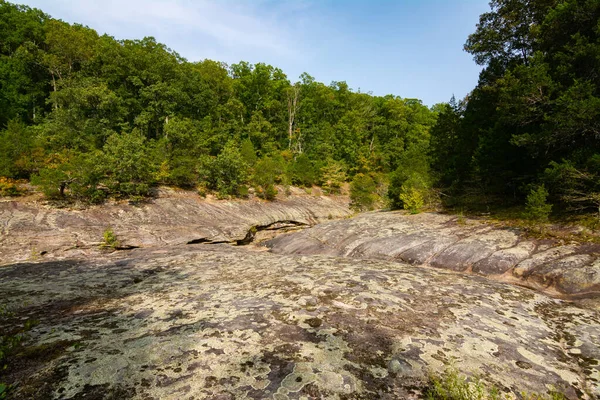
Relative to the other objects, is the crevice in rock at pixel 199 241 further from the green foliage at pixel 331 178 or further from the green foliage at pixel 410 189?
the green foliage at pixel 331 178

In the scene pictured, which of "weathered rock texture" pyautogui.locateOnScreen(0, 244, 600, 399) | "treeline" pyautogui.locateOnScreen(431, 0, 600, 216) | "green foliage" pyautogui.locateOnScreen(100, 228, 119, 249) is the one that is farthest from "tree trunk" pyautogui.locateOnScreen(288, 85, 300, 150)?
"weathered rock texture" pyautogui.locateOnScreen(0, 244, 600, 399)

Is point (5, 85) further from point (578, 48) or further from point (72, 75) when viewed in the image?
point (578, 48)

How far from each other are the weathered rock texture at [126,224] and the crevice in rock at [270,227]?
9 centimetres

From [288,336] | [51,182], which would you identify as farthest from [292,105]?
[288,336]

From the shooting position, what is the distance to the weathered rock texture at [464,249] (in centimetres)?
683

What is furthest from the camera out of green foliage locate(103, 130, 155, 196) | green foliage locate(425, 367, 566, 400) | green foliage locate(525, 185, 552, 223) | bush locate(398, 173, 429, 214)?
green foliage locate(103, 130, 155, 196)

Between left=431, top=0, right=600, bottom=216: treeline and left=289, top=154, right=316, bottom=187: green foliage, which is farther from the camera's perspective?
left=289, top=154, right=316, bottom=187: green foliage

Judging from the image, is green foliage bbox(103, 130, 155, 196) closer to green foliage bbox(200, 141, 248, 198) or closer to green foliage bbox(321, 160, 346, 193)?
green foliage bbox(200, 141, 248, 198)

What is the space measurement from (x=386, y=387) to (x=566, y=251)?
8.22 meters

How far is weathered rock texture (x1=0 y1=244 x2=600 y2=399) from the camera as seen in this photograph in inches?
104

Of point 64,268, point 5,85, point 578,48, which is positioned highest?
point 5,85

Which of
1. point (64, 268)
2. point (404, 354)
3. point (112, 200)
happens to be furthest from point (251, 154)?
point (404, 354)

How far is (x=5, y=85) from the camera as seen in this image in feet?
110

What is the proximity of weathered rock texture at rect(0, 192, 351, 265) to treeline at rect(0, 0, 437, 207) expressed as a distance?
189cm
